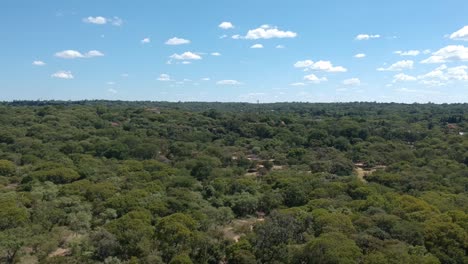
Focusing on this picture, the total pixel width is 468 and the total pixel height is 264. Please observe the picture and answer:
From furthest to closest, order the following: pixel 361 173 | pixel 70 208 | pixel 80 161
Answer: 1. pixel 361 173
2. pixel 80 161
3. pixel 70 208

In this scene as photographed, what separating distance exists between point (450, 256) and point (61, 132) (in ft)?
203

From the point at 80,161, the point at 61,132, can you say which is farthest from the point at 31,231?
the point at 61,132

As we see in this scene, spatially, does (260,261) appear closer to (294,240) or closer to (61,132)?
(294,240)

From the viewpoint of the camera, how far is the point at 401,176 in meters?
48.8

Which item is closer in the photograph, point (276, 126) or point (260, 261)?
point (260, 261)

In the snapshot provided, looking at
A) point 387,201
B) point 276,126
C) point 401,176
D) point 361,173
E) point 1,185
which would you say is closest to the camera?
point 387,201

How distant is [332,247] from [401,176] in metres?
27.5

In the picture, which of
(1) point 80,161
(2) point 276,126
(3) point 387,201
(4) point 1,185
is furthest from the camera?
(2) point 276,126

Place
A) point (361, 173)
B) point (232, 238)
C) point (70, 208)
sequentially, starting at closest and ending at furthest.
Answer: point (232, 238)
point (70, 208)
point (361, 173)

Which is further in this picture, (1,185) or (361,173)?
(361,173)

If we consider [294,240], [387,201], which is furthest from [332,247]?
[387,201]

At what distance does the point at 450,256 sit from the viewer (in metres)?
26.9

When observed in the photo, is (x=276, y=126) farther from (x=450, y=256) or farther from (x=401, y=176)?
(x=450, y=256)

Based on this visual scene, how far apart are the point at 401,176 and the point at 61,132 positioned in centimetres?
5223
